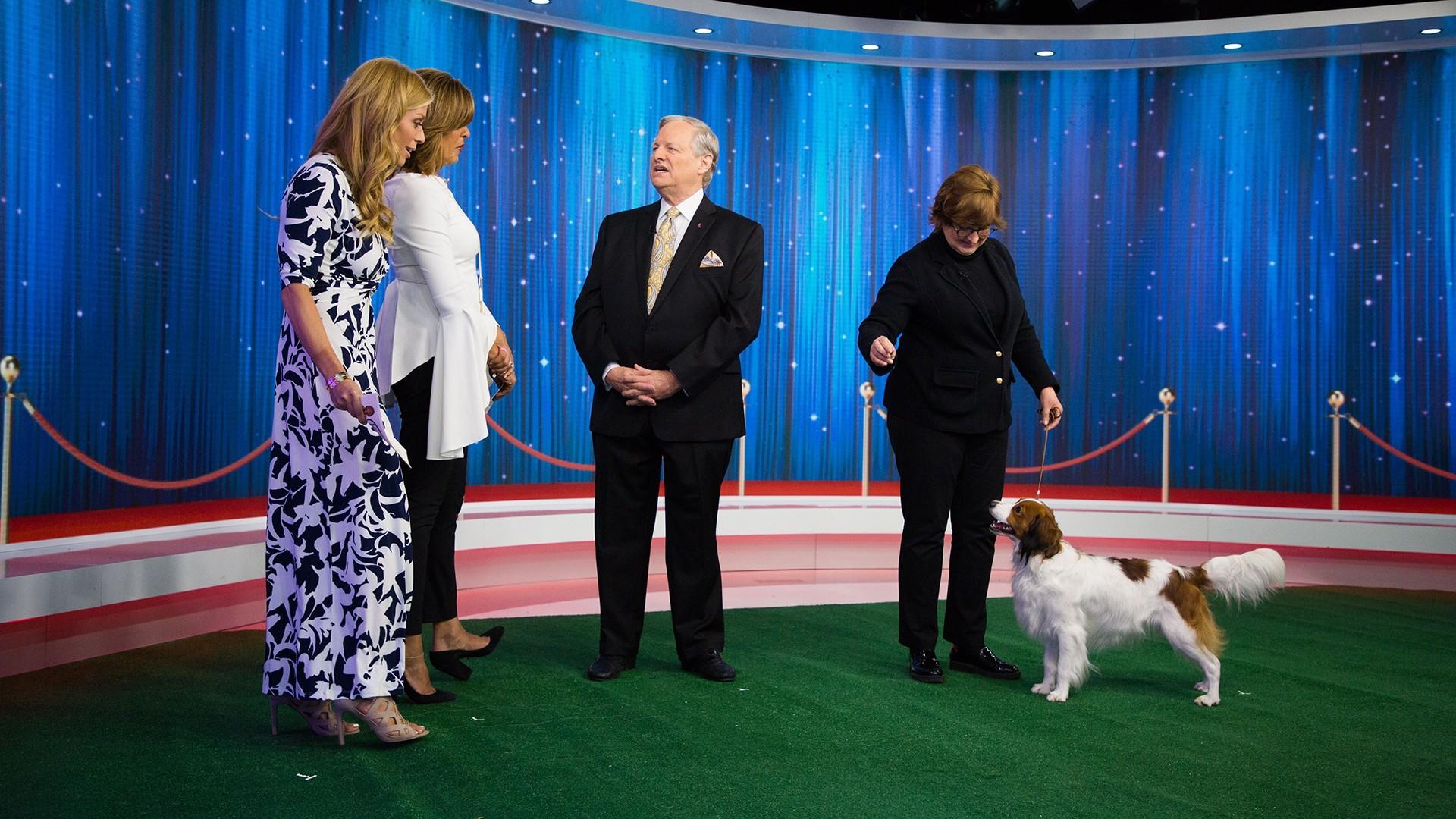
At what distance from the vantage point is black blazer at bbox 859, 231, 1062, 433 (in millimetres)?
3346

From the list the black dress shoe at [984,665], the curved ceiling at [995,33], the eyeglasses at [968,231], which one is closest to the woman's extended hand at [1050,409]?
the eyeglasses at [968,231]

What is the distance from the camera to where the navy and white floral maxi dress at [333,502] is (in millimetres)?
2418

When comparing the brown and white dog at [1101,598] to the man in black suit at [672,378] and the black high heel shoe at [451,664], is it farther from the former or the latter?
the black high heel shoe at [451,664]

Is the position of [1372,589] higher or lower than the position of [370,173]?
A: lower

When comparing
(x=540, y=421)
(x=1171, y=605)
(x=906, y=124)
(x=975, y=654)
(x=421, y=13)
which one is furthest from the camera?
(x=906, y=124)

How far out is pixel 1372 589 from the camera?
5367 millimetres

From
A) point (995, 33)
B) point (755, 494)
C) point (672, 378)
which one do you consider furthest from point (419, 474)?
point (995, 33)

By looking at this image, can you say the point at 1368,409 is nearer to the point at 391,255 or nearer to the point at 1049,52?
the point at 1049,52

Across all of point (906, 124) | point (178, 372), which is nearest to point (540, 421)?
point (178, 372)

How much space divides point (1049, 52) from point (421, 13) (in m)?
4.05

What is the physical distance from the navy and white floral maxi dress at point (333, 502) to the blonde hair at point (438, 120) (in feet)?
1.44

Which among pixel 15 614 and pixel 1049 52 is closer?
pixel 15 614

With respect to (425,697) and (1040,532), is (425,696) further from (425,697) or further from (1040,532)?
(1040,532)

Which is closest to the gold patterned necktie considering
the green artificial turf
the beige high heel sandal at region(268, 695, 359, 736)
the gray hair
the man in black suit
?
the man in black suit
